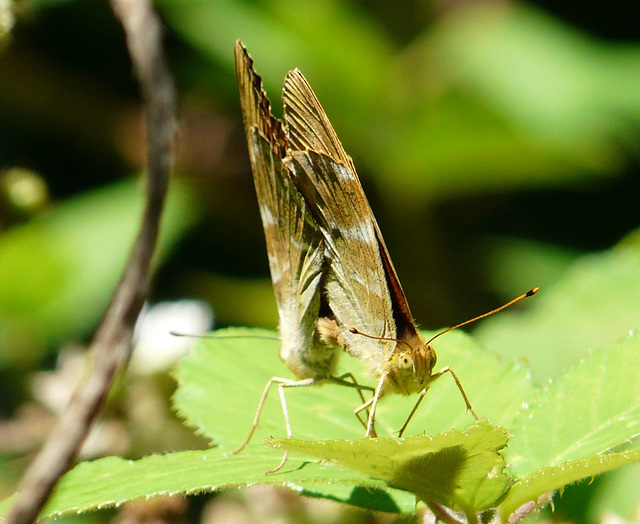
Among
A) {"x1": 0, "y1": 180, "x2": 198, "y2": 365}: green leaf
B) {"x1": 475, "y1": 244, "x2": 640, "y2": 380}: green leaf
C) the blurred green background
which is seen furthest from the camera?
the blurred green background

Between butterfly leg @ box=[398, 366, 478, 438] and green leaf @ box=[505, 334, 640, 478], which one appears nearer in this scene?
green leaf @ box=[505, 334, 640, 478]

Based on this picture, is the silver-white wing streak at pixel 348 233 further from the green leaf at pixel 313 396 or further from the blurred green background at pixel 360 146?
the blurred green background at pixel 360 146

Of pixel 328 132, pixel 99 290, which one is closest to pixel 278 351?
pixel 328 132

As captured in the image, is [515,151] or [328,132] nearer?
[328,132]

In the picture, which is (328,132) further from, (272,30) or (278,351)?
(272,30)

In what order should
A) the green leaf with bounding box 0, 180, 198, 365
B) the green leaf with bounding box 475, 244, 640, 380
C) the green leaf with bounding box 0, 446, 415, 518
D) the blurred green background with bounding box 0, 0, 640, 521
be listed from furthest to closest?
the blurred green background with bounding box 0, 0, 640, 521
the green leaf with bounding box 0, 180, 198, 365
the green leaf with bounding box 475, 244, 640, 380
the green leaf with bounding box 0, 446, 415, 518

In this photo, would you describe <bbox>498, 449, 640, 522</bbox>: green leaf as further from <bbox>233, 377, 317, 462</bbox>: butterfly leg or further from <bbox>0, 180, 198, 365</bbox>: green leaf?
<bbox>0, 180, 198, 365</bbox>: green leaf

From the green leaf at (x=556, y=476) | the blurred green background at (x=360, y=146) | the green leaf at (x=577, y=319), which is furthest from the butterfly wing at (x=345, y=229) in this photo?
the blurred green background at (x=360, y=146)

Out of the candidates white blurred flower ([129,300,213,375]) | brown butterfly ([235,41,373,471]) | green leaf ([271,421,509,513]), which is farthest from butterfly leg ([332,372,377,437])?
white blurred flower ([129,300,213,375])
